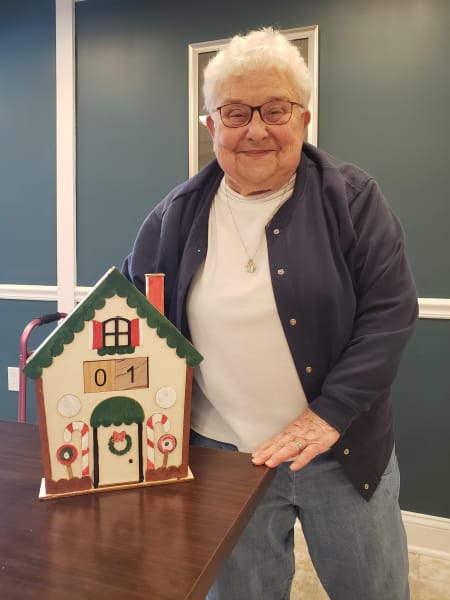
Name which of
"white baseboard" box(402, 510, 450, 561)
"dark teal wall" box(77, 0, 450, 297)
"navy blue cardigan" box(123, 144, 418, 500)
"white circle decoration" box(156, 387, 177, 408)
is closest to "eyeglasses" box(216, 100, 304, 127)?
"navy blue cardigan" box(123, 144, 418, 500)

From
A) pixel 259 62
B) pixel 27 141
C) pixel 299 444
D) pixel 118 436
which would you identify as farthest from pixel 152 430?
pixel 27 141

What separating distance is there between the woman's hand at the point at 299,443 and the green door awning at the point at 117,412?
0.67ft

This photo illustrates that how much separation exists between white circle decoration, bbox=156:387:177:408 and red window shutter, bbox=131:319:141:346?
0.08 metres

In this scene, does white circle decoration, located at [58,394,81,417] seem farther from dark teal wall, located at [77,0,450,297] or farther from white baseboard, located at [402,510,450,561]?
white baseboard, located at [402,510,450,561]

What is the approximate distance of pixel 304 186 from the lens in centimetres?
99

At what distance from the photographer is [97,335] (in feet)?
2.35

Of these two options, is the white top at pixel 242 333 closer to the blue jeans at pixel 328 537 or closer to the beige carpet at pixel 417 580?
the blue jeans at pixel 328 537

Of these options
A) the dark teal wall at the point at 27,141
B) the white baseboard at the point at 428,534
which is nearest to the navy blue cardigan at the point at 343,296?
the white baseboard at the point at 428,534

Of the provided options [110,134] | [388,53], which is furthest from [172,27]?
[388,53]

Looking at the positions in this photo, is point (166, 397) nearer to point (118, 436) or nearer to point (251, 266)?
point (118, 436)

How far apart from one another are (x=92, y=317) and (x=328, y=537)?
713 millimetres

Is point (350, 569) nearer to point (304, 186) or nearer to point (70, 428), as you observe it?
point (70, 428)

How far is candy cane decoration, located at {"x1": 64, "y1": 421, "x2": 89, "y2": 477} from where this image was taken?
72 centimetres

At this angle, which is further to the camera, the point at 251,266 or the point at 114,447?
the point at 251,266
